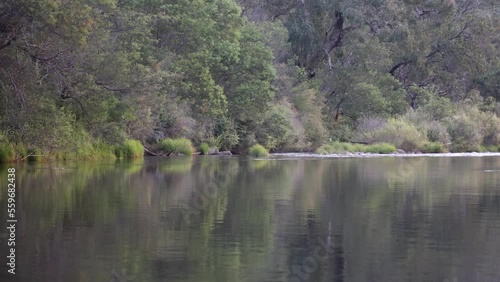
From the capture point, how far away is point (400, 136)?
57.3 m

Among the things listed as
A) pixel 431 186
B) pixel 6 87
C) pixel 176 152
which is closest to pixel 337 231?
pixel 431 186

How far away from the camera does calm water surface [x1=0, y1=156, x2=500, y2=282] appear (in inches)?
417

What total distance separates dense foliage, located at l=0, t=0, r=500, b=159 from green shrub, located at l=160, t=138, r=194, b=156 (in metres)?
0.66

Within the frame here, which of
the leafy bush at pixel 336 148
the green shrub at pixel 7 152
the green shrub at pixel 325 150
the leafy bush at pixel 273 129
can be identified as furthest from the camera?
the leafy bush at pixel 336 148

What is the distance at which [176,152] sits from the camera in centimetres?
4719

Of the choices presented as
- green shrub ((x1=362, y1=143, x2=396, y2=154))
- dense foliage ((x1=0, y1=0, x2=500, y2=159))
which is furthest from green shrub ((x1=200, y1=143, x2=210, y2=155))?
green shrub ((x1=362, y1=143, x2=396, y2=154))

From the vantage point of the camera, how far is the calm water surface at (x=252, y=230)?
10594 millimetres

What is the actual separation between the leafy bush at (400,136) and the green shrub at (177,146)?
15.9 metres

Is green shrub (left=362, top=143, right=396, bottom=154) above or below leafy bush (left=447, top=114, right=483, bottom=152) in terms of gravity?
below

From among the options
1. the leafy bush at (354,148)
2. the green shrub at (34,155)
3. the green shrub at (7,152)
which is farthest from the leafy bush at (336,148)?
the green shrub at (7,152)

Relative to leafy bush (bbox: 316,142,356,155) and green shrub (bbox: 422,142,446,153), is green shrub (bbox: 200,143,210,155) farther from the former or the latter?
green shrub (bbox: 422,142,446,153)

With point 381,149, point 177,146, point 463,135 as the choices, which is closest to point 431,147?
point 381,149

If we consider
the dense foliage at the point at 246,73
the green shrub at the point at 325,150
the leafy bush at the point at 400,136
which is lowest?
the green shrub at the point at 325,150

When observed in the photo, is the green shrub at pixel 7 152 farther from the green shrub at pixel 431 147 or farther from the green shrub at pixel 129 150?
the green shrub at pixel 431 147
